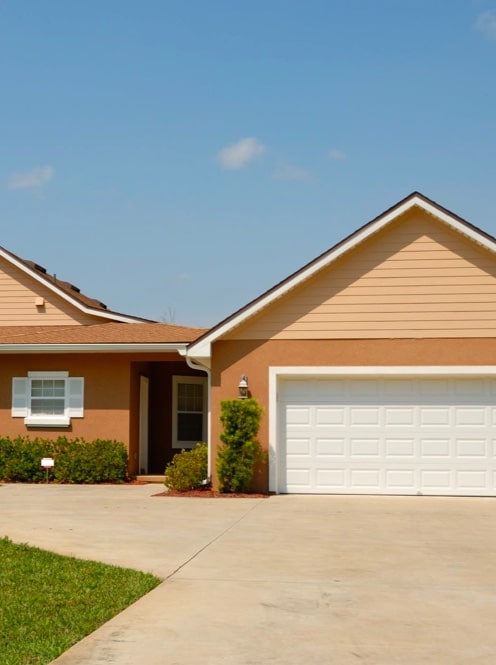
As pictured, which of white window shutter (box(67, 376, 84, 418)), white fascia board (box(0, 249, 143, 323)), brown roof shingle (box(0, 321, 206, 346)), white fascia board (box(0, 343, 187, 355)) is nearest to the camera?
white fascia board (box(0, 343, 187, 355))

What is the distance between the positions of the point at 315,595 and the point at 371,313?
9774mm

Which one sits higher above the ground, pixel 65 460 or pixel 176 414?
pixel 176 414

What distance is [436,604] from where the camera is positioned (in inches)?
307

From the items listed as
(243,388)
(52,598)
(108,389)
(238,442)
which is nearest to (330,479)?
(238,442)

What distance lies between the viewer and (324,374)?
56.8 feet

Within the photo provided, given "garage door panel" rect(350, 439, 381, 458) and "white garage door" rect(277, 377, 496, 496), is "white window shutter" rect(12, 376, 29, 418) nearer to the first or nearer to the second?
"white garage door" rect(277, 377, 496, 496)

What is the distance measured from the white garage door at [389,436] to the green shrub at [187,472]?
157cm

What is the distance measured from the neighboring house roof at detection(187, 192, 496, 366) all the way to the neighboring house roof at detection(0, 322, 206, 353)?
1.94m

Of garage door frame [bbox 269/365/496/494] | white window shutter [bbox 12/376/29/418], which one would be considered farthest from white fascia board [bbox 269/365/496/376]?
white window shutter [bbox 12/376/29/418]

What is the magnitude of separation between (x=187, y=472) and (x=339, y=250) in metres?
5.16

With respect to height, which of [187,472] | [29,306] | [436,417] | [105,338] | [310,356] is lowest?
[187,472]

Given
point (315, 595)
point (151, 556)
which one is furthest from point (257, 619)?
point (151, 556)

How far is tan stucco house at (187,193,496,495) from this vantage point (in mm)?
17000

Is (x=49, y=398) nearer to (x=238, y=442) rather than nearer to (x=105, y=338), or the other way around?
(x=105, y=338)
